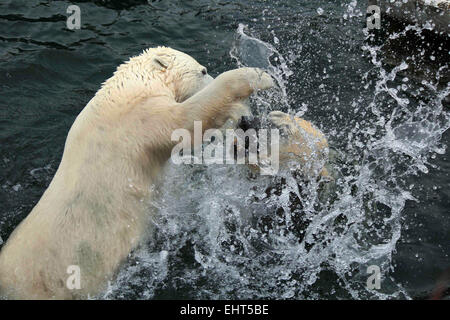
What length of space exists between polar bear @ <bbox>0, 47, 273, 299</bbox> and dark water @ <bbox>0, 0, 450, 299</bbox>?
316 millimetres

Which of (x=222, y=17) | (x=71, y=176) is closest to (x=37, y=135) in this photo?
(x=71, y=176)

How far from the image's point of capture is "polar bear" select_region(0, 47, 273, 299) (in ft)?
11.8

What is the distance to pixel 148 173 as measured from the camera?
3887mm

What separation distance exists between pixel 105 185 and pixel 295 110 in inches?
117

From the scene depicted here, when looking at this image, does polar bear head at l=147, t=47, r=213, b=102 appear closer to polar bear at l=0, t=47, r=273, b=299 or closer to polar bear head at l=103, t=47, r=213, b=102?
polar bear head at l=103, t=47, r=213, b=102

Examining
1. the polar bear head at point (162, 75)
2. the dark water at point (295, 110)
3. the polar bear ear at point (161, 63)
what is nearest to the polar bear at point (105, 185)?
the polar bear head at point (162, 75)

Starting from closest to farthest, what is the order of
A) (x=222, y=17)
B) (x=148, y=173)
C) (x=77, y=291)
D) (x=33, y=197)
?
(x=77, y=291) → (x=148, y=173) → (x=33, y=197) → (x=222, y=17)

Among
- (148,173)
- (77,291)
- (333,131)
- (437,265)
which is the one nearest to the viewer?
(77,291)

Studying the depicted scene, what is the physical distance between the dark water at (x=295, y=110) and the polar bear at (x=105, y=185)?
1.04 ft

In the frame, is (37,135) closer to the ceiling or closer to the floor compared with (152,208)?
closer to the ceiling

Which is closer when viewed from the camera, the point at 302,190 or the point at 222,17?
the point at 302,190

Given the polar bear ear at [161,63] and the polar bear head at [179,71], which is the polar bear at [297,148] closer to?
the polar bear head at [179,71]

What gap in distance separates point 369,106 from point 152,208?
125 inches

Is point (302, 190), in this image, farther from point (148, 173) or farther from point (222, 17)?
point (222, 17)
